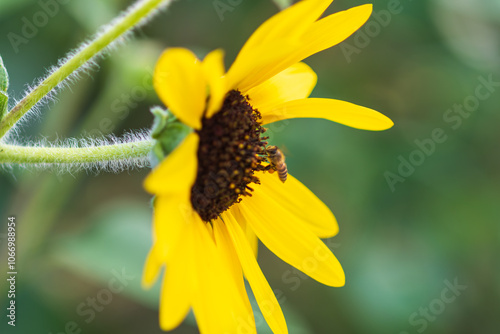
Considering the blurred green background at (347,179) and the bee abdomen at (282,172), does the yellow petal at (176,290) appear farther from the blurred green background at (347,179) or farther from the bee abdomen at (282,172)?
the blurred green background at (347,179)

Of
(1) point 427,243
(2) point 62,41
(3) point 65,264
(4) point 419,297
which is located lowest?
(4) point 419,297

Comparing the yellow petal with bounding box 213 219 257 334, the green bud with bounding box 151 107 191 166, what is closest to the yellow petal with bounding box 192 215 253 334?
the yellow petal with bounding box 213 219 257 334

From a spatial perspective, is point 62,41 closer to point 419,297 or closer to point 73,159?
point 73,159

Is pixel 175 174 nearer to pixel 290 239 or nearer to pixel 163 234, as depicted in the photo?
pixel 163 234

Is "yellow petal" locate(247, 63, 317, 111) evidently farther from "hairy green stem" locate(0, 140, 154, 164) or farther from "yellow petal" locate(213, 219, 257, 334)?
"hairy green stem" locate(0, 140, 154, 164)

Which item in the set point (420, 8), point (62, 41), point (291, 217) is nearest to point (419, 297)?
point (291, 217)

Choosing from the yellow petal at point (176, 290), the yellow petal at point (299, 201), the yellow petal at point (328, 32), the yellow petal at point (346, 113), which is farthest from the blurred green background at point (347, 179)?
the yellow petal at point (176, 290)
